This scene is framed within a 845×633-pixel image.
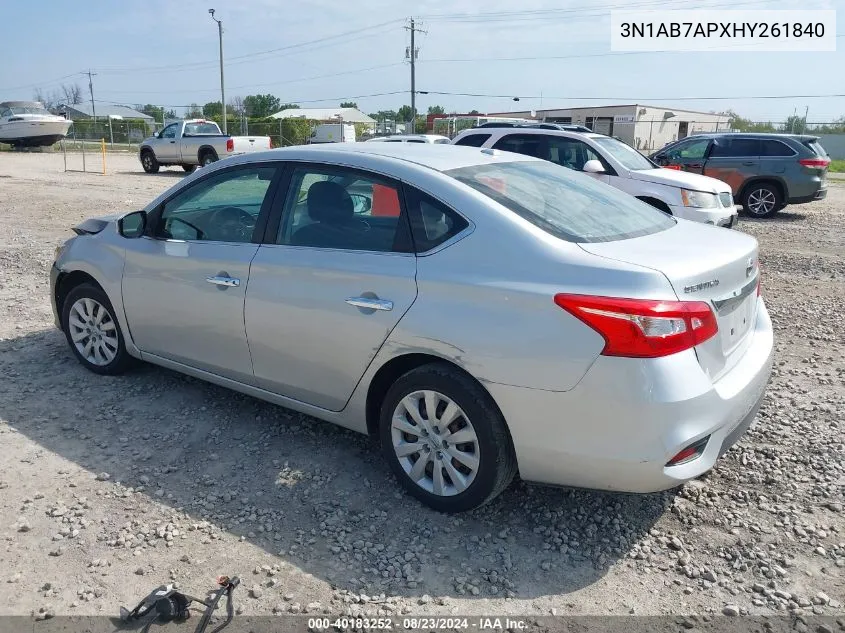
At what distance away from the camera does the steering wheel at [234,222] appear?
3.95 meters

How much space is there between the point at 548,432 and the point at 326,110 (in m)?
95.6

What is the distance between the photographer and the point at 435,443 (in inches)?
127

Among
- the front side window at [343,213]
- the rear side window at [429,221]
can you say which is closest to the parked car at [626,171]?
the front side window at [343,213]

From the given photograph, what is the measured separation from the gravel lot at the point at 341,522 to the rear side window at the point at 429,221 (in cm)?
127

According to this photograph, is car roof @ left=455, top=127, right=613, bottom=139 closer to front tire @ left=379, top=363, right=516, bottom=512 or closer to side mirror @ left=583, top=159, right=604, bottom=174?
side mirror @ left=583, top=159, right=604, bottom=174

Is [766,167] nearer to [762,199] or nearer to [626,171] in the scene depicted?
[762,199]

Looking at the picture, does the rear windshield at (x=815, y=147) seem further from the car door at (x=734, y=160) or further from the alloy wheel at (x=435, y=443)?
the alloy wheel at (x=435, y=443)

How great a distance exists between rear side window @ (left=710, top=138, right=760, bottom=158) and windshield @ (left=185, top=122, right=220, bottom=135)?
1701 centimetres

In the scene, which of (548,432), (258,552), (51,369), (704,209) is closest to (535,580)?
(548,432)

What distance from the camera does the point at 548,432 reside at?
9.45 ft

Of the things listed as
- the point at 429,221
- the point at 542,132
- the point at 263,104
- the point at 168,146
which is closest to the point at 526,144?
the point at 542,132

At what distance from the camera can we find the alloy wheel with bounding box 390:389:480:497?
313 cm

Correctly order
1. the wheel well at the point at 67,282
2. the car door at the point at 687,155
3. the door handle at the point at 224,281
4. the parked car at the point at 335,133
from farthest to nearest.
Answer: the parked car at the point at 335,133 → the car door at the point at 687,155 → the wheel well at the point at 67,282 → the door handle at the point at 224,281

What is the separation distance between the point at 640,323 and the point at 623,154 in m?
8.59
